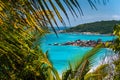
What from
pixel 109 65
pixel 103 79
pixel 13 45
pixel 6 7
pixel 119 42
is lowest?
pixel 103 79

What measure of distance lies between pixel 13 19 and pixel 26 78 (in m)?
6.14

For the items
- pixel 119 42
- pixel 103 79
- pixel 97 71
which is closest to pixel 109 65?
pixel 97 71

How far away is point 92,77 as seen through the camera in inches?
308

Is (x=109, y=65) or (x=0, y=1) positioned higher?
(x=0, y=1)

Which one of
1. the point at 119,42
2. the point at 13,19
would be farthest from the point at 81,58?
the point at 13,19

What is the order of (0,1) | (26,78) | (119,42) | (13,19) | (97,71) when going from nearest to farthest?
(0,1) → (13,19) → (119,42) → (26,78) → (97,71)

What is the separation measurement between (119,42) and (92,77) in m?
2.75

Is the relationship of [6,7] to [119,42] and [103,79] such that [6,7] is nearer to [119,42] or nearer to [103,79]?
[119,42]

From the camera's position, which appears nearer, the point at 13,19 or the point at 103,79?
the point at 13,19

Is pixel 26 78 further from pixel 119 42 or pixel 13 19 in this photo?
pixel 13 19

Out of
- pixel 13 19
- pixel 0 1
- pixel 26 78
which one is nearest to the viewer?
pixel 0 1

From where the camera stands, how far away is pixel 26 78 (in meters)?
7.14

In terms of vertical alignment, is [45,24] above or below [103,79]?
above

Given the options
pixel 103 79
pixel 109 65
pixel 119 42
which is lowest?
pixel 103 79
